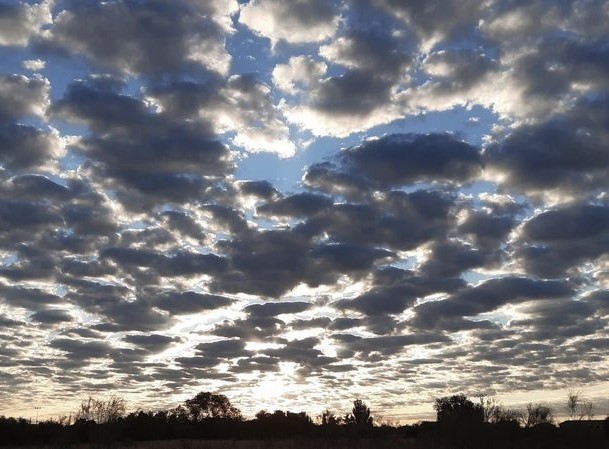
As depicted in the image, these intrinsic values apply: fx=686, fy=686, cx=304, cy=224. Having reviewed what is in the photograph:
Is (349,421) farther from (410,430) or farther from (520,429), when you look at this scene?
(410,430)

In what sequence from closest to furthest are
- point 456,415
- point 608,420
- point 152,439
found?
point 456,415, point 152,439, point 608,420

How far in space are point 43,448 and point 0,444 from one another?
1243cm

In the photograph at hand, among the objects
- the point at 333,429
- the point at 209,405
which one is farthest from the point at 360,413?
the point at 209,405

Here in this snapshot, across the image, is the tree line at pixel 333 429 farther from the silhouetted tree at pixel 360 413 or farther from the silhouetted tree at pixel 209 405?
the silhouetted tree at pixel 209 405

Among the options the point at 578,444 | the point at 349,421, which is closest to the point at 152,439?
the point at 349,421

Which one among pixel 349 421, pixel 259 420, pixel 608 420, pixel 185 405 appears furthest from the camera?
pixel 185 405

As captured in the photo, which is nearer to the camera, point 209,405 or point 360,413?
point 360,413

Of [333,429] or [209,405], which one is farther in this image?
[209,405]

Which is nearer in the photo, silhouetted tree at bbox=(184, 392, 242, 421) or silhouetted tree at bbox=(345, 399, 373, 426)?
silhouetted tree at bbox=(345, 399, 373, 426)

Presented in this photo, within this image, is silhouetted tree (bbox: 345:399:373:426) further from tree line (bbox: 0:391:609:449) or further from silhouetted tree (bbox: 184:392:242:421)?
silhouetted tree (bbox: 184:392:242:421)

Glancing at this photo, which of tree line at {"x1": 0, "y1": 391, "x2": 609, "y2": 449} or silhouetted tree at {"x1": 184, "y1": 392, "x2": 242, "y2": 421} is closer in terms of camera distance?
tree line at {"x1": 0, "y1": 391, "x2": 609, "y2": 449}

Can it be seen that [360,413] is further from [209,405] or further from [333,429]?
[209,405]

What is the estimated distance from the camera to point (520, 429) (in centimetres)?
4194

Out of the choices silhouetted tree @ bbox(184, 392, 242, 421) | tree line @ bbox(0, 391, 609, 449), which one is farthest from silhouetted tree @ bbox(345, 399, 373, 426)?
silhouetted tree @ bbox(184, 392, 242, 421)
